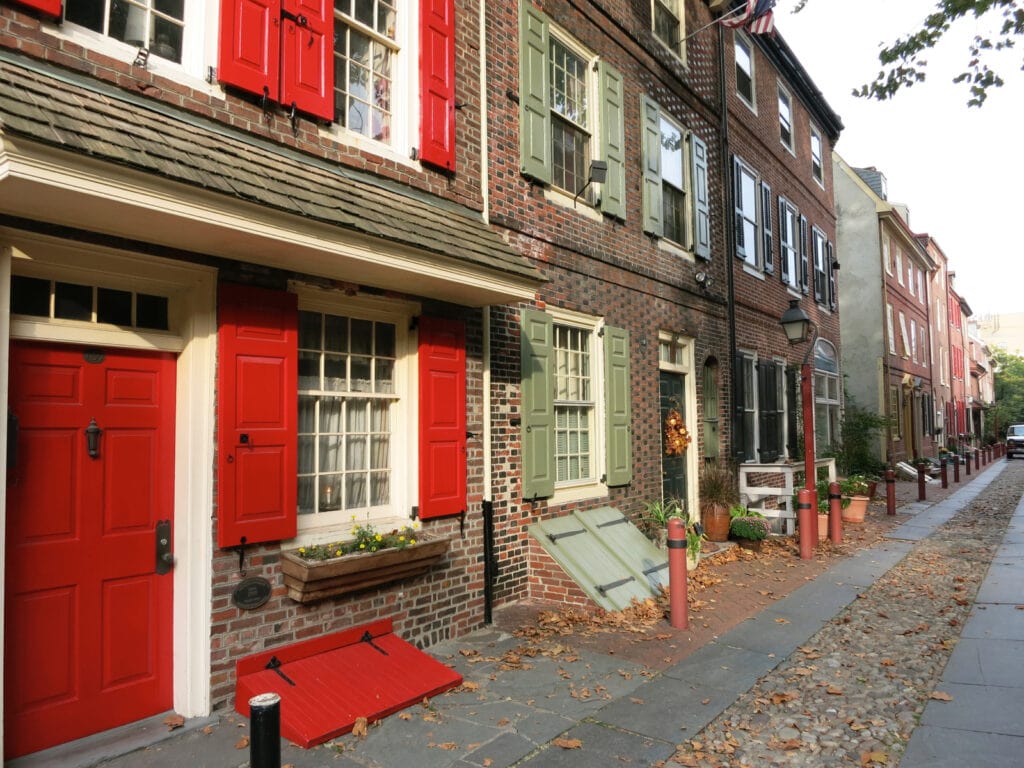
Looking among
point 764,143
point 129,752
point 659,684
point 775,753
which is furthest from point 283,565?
point 764,143

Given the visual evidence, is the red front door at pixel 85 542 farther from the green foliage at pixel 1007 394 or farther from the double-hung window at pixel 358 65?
the green foliage at pixel 1007 394

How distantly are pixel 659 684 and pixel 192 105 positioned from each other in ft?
16.3

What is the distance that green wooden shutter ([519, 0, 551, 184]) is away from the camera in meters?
7.35

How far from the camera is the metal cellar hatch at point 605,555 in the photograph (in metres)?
6.80

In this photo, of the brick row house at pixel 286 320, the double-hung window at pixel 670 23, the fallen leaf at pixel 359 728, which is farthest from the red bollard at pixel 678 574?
the double-hung window at pixel 670 23

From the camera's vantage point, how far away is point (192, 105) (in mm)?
4484

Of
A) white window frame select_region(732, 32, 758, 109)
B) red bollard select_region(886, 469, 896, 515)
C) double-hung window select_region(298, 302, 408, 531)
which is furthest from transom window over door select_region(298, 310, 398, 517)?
red bollard select_region(886, 469, 896, 515)

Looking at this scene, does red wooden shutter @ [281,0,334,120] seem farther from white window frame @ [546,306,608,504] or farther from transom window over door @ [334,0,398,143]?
white window frame @ [546,306,608,504]

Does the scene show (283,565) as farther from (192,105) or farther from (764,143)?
(764,143)

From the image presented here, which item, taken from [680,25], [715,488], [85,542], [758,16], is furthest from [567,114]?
[85,542]

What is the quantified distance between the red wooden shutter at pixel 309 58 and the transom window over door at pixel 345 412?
153 centimetres

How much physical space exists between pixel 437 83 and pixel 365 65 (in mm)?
658

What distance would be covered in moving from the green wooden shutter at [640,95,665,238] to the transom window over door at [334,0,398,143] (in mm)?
4417

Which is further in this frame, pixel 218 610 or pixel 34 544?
pixel 218 610
